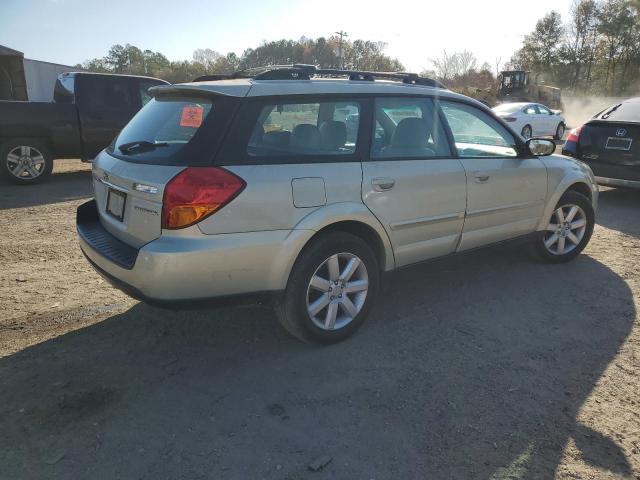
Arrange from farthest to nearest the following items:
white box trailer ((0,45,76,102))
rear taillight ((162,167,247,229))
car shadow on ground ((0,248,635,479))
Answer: white box trailer ((0,45,76,102))
rear taillight ((162,167,247,229))
car shadow on ground ((0,248,635,479))

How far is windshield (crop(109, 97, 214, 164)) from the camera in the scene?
9.53ft

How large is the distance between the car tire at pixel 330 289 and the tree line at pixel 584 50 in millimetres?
64118

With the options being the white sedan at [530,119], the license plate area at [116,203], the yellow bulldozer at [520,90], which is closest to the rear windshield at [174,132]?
the license plate area at [116,203]

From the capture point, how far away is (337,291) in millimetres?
3283

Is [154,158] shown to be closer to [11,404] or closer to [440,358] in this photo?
[11,404]

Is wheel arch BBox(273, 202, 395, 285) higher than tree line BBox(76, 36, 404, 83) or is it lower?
lower

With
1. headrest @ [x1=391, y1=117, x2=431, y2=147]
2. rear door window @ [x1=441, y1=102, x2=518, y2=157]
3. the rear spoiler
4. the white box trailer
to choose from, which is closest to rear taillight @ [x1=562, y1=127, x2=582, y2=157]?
rear door window @ [x1=441, y1=102, x2=518, y2=157]

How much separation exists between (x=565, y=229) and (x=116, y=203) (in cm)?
413

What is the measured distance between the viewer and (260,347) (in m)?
3.34

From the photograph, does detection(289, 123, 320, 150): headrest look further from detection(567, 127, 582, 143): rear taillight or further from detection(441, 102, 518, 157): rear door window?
detection(567, 127, 582, 143): rear taillight

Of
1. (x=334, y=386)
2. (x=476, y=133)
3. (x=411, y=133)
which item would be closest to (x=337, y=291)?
(x=334, y=386)

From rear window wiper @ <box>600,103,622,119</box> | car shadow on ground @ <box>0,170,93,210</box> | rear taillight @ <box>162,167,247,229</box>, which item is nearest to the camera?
rear taillight @ <box>162,167,247,229</box>

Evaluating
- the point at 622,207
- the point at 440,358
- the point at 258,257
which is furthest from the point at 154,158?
the point at 622,207

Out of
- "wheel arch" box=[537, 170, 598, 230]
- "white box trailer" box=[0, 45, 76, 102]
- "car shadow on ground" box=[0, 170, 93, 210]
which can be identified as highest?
"white box trailer" box=[0, 45, 76, 102]
